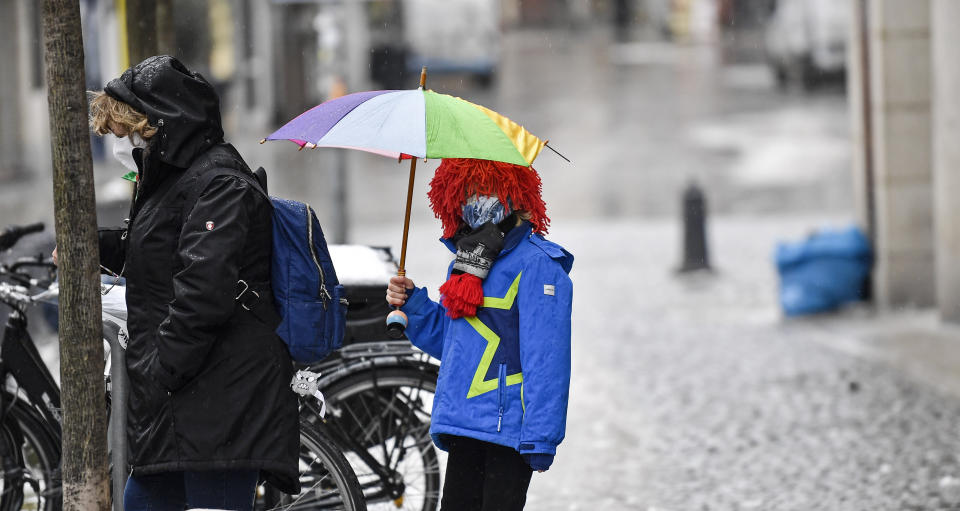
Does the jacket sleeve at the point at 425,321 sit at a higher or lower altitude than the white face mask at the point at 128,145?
lower

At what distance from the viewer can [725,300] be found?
457 inches

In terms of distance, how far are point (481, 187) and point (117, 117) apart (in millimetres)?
1024

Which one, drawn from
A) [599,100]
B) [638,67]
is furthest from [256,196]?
[638,67]

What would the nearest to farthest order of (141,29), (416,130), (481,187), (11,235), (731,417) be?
(416,130) → (481,187) → (11,235) → (141,29) → (731,417)

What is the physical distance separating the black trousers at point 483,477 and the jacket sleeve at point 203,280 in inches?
33.9

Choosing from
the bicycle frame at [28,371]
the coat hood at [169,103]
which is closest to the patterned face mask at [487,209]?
the coat hood at [169,103]

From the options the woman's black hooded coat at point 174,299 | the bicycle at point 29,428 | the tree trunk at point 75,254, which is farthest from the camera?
the bicycle at point 29,428

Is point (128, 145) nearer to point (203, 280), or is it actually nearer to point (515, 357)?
point (203, 280)

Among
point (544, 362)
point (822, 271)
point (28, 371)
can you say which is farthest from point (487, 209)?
point (822, 271)

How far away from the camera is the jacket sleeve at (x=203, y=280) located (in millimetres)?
3736

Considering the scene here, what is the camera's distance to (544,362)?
4.03 metres

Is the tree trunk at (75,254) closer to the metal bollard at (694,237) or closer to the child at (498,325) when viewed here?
the child at (498,325)

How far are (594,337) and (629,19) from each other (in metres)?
46.3

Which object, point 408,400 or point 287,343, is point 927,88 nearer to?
point 408,400
